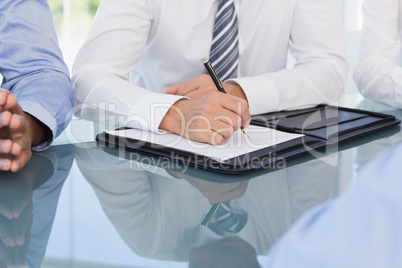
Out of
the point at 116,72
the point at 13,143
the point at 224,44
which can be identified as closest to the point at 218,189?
the point at 13,143

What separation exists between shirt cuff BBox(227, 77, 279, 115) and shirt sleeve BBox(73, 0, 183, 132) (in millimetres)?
239

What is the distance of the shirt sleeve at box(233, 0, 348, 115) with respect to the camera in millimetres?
1413

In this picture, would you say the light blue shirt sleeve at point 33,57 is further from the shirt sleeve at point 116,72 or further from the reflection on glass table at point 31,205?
the reflection on glass table at point 31,205

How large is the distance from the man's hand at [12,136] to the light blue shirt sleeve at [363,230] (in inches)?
30.4

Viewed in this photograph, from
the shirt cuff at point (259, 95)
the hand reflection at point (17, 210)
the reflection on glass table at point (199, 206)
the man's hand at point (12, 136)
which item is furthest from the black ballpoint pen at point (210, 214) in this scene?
the shirt cuff at point (259, 95)

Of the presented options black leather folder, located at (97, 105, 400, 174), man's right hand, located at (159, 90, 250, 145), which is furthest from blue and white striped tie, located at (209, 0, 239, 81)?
man's right hand, located at (159, 90, 250, 145)

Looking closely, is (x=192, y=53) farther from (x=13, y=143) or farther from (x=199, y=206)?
(x=199, y=206)

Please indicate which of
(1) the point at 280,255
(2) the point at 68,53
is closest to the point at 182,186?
(1) the point at 280,255

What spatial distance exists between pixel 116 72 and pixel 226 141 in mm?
520

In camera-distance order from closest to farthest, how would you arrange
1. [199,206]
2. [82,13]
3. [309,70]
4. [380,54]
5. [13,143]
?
[199,206] < [13,143] < [309,70] < [380,54] < [82,13]

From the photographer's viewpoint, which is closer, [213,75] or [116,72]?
[213,75]

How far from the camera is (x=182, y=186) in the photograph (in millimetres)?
880

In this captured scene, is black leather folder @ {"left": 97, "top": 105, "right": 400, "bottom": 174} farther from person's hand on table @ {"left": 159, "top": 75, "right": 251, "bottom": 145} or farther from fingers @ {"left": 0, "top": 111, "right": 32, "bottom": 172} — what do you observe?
fingers @ {"left": 0, "top": 111, "right": 32, "bottom": 172}

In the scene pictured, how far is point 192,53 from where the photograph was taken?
1668mm
